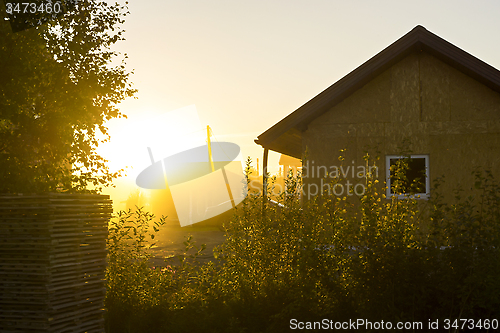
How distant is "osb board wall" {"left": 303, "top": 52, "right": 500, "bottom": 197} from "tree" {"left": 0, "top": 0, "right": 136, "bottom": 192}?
535 cm

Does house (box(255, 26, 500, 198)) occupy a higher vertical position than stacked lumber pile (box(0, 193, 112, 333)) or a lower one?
higher

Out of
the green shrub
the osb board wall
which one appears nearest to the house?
the osb board wall

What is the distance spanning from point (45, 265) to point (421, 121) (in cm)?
878

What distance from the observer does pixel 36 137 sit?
7.14 metres

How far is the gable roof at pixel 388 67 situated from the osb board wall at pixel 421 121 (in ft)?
0.52

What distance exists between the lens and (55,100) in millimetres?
7215

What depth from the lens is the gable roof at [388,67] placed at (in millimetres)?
10273

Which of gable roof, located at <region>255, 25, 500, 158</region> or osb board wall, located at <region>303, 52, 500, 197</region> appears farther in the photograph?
osb board wall, located at <region>303, 52, 500, 197</region>

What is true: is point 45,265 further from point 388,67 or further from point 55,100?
point 388,67

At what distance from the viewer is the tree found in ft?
22.3

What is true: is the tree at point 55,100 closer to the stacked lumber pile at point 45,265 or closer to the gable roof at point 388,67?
the stacked lumber pile at point 45,265

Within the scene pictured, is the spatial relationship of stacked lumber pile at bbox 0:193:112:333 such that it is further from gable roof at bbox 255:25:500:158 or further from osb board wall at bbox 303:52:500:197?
osb board wall at bbox 303:52:500:197

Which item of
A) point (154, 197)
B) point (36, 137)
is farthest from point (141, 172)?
point (36, 137)

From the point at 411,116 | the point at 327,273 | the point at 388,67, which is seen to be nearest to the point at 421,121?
the point at 411,116
